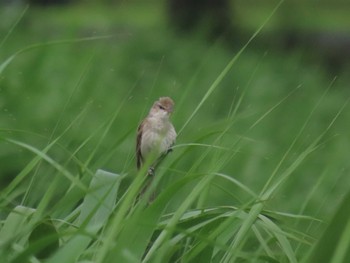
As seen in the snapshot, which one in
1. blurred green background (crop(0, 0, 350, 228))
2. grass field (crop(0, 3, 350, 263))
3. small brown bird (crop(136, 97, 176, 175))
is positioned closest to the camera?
grass field (crop(0, 3, 350, 263))

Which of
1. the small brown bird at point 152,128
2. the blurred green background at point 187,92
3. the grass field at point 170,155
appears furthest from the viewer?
the blurred green background at point 187,92

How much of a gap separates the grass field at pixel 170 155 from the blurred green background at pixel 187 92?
0.07 feet

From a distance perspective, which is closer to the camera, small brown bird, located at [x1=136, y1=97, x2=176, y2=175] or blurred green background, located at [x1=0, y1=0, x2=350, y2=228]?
small brown bird, located at [x1=136, y1=97, x2=176, y2=175]

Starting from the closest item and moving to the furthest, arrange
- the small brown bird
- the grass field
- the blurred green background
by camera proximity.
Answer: the grass field, the small brown bird, the blurred green background

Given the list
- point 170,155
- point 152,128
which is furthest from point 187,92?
point 152,128

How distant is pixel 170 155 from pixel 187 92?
0.18 m

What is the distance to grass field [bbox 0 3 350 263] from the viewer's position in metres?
2.43

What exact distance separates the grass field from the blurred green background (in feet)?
0.07

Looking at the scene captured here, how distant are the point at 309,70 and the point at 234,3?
4.26m

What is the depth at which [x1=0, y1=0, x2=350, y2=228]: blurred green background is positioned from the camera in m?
4.12

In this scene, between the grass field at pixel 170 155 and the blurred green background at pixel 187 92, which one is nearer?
the grass field at pixel 170 155

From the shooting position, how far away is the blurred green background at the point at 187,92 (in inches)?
162

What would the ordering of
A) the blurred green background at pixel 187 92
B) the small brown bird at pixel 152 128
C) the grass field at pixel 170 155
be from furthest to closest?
the blurred green background at pixel 187 92
the small brown bird at pixel 152 128
the grass field at pixel 170 155

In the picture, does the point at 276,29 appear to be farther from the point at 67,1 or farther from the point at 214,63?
the point at 67,1
